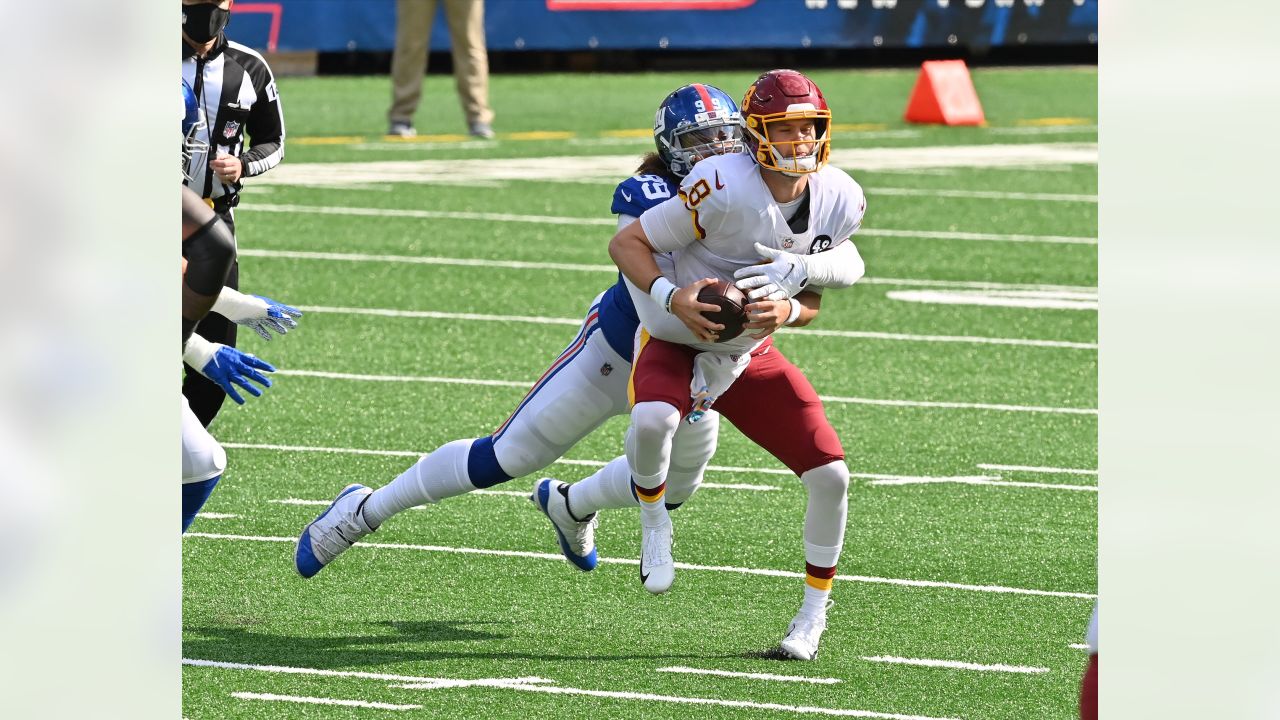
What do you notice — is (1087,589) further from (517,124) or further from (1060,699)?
(517,124)

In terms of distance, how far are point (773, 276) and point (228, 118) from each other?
7.38 ft

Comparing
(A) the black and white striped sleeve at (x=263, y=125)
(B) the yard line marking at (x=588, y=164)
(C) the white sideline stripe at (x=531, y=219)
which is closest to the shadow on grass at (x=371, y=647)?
(A) the black and white striped sleeve at (x=263, y=125)

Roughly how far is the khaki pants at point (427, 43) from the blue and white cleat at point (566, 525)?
9598 mm

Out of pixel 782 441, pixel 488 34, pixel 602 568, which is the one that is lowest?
pixel 602 568

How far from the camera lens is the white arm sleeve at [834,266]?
15.8 feet

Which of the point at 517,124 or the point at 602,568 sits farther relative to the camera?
the point at 517,124

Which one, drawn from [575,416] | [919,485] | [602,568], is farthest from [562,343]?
[575,416]

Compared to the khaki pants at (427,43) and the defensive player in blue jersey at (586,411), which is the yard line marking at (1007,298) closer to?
the defensive player in blue jersey at (586,411)

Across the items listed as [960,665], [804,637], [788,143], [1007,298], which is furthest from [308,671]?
[1007,298]

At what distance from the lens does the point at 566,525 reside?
18.2 ft

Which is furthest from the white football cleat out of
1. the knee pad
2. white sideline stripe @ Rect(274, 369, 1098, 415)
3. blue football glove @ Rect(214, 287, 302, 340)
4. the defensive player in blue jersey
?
white sideline stripe @ Rect(274, 369, 1098, 415)

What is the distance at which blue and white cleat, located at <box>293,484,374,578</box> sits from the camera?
17.5ft

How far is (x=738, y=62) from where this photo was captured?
66.7ft
